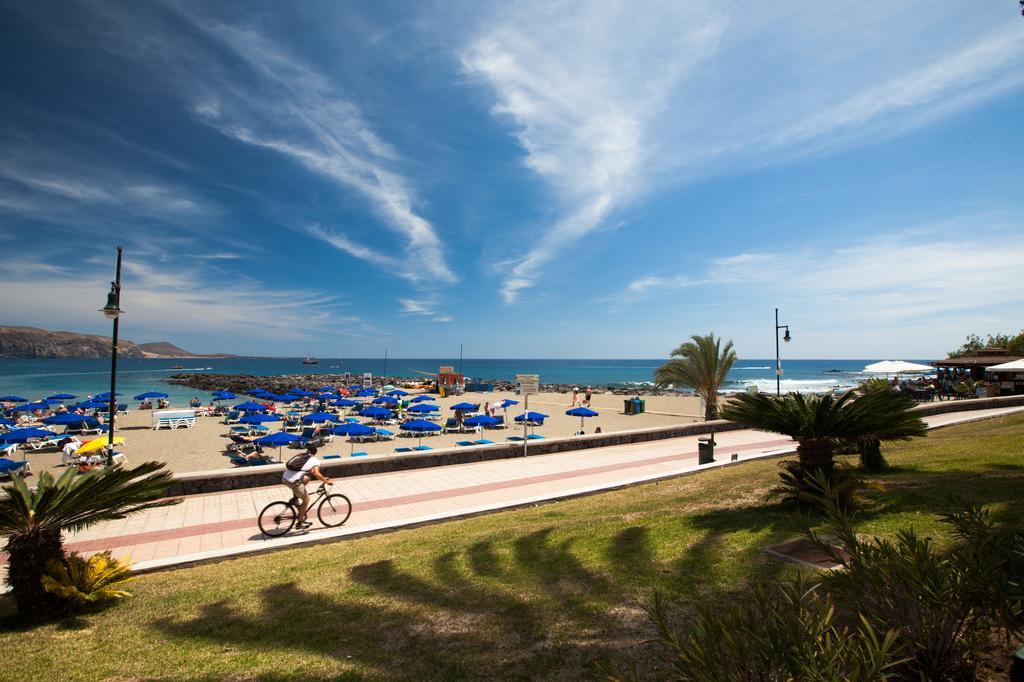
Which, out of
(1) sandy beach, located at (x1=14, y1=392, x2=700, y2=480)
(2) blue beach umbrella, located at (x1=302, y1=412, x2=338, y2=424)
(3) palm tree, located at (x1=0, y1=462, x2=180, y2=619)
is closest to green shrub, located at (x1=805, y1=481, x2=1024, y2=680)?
(3) palm tree, located at (x1=0, y1=462, x2=180, y2=619)

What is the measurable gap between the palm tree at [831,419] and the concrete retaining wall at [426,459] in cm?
632

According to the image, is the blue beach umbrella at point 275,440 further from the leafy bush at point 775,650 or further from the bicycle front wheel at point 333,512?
the leafy bush at point 775,650

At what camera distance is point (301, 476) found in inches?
343

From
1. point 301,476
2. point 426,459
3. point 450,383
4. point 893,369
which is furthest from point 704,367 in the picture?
point 450,383

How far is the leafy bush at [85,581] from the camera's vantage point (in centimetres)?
531

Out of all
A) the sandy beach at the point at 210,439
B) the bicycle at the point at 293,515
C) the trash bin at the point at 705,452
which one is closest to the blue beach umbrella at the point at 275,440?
the sandy beach at the point at 210,439

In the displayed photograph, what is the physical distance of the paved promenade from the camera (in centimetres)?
839

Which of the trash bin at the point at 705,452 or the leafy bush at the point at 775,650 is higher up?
the leafy bush at the point at 775,650

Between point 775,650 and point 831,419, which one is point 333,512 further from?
point 775,650

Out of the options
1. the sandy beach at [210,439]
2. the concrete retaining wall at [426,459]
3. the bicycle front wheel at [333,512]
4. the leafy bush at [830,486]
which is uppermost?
the leafy bush at [830,486]

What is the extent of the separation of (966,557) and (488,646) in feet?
10.6

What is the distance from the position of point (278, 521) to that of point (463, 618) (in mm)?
5604

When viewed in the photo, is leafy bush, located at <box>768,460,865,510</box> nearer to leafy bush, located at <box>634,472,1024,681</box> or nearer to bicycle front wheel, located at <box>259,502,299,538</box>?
leafy bush, located at <box>634,472,1024,681</box>

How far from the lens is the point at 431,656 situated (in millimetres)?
3926
